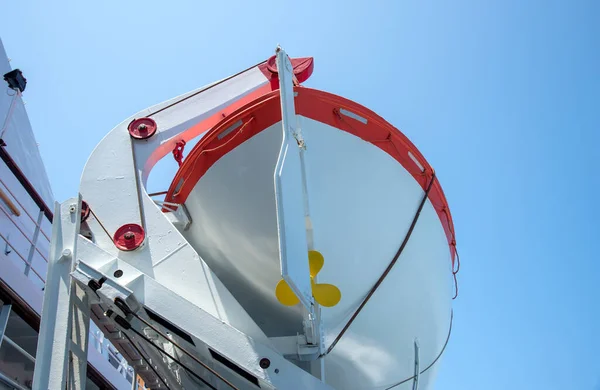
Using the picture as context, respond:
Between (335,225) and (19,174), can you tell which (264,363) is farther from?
(19,174)

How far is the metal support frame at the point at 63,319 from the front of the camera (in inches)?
97.0

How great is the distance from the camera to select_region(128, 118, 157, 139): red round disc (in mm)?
3371

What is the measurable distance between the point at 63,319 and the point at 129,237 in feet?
1.66

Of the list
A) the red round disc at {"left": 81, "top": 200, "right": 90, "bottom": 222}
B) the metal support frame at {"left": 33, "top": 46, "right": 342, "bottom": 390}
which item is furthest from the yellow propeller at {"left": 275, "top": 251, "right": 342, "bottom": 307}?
the red round disc at {"left": 81, "top": 200, "right": 90, "bottom": 222}

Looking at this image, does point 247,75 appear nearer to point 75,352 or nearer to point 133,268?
point 133,268

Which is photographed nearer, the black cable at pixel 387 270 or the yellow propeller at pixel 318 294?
the yellow propeller at pixel 318 294

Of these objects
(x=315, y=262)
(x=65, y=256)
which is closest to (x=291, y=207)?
(x=315, y=262)

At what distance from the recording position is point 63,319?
2.56 m

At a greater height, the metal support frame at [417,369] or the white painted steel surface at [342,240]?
the white painted steel surface at [342,240]

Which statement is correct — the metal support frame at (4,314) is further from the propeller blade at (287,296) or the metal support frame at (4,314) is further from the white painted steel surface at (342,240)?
the propeller blade at (287,296)

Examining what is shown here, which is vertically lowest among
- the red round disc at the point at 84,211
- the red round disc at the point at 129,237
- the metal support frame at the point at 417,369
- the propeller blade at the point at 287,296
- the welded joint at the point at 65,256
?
the metal support frame at the point at 417,369

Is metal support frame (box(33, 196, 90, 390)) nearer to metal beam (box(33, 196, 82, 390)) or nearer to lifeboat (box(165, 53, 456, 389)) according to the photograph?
metal beam (box(33, 196, 82, 390))

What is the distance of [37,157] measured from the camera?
6.52 metres

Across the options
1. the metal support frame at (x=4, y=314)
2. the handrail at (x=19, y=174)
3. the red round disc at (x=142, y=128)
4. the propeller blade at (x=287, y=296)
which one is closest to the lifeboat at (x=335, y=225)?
the propeller blade at (x=287, y=296)
